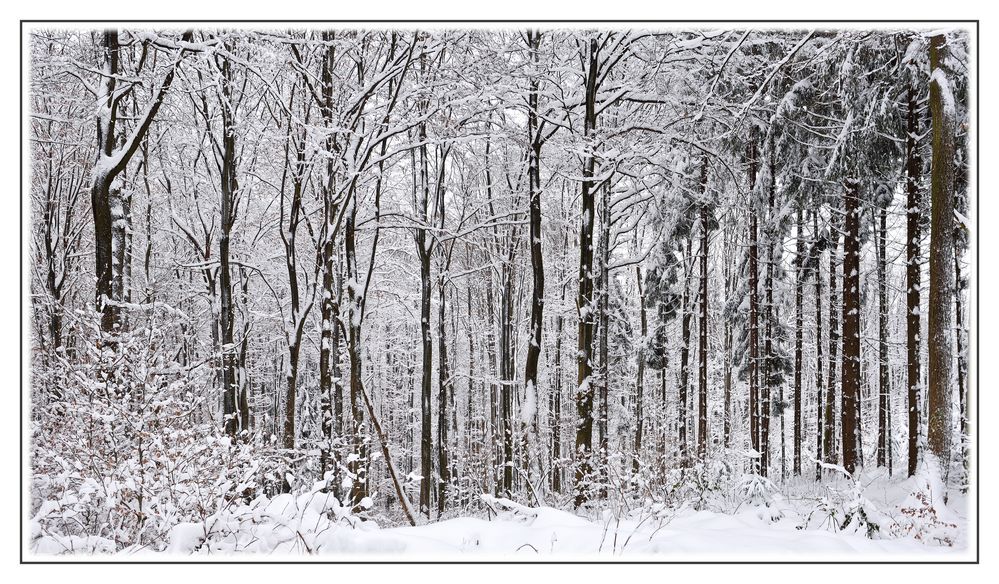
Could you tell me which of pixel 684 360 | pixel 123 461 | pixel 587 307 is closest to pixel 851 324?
pixel 684 360

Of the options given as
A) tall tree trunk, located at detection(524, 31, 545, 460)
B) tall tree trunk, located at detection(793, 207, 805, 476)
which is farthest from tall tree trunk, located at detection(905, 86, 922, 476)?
tall tree trunk, located at detection(524, 31, 545, 460)

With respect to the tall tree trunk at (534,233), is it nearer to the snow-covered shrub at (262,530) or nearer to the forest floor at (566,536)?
the forest floor at (566,536)

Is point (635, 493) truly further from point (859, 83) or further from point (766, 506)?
point (859, 83)

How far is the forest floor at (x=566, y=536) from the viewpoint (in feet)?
13.3

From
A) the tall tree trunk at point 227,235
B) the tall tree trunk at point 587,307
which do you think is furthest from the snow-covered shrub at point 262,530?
the tall tree trunk at point 227,235

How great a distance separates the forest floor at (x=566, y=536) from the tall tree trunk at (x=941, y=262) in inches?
37.4

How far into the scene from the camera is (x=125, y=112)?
1088cm

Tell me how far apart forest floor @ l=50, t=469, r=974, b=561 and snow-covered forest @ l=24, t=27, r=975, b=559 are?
0.03 m

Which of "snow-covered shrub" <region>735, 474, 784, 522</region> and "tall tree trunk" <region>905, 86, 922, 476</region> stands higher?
"tall tree trunk" <region>905, 86, 922, 476</region>

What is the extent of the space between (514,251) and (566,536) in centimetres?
1195

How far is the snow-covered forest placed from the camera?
465 cm

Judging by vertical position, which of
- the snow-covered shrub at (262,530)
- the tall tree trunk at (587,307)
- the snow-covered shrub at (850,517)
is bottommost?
the snow-covered shrub at (850,517)

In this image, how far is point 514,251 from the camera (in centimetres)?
1587

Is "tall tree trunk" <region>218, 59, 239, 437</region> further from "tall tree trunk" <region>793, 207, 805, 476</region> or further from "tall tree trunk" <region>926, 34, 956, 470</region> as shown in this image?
"tall tree trunk" <region>793, 207, 805, 476</region>
